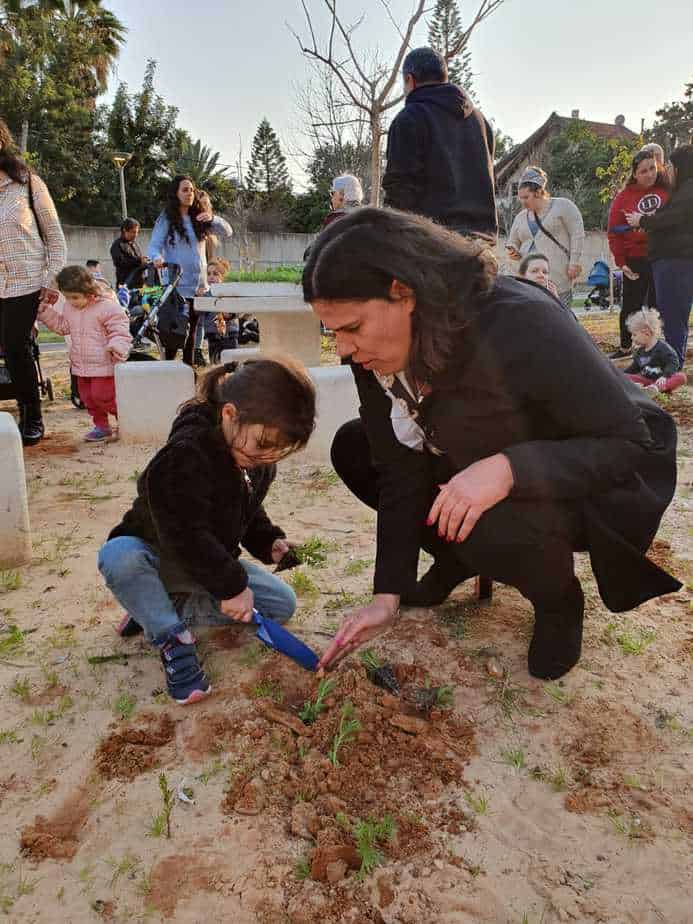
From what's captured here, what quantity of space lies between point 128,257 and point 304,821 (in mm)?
8695

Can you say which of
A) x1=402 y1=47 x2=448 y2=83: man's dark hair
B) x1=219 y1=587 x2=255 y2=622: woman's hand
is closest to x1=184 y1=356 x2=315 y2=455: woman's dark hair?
x1=219 y1=587 x2=255 y2=622: woman's hand

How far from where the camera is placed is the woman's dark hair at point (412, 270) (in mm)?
1490

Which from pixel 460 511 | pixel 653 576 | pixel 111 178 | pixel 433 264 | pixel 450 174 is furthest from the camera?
pixel 111 178

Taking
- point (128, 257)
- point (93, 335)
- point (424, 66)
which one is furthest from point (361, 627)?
point (128, 257)

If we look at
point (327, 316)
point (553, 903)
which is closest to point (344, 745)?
point (553, 903)

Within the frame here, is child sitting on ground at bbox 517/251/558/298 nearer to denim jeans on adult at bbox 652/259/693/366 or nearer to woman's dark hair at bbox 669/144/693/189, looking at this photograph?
denim jeans on adult at bbox 652/259/693/366

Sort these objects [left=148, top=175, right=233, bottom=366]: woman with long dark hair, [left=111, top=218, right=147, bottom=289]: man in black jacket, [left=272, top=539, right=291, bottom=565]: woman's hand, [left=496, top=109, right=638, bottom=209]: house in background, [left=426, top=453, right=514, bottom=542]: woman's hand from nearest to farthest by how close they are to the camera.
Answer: [left=426, top=453, right=514, bottom=542]: woman's hand
[left=272, top=539, right=291, bottom=565]: woman's hand
[left=148, top=175, right=233, bottom=366]: woman with long dark hair
[left=111, top=218, right=147, bottom=289]: man in black jacket
[left=496, top=109, right=638, bottom=209]: house in background

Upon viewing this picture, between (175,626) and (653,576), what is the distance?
4.29 ft

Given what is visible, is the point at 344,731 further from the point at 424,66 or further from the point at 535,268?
the point at 535,268

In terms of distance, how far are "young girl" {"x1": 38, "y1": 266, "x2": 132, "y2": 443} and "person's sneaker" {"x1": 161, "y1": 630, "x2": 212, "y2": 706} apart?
2.91 m

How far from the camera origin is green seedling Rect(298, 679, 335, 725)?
5.97ft

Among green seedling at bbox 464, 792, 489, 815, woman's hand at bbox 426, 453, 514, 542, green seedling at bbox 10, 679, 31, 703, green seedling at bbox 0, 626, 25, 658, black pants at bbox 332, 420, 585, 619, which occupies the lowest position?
green seedling at bbox 464, 792, 489, 815

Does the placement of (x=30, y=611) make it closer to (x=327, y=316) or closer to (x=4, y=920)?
(x=4, y=920)

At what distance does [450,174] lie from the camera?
331 cm
